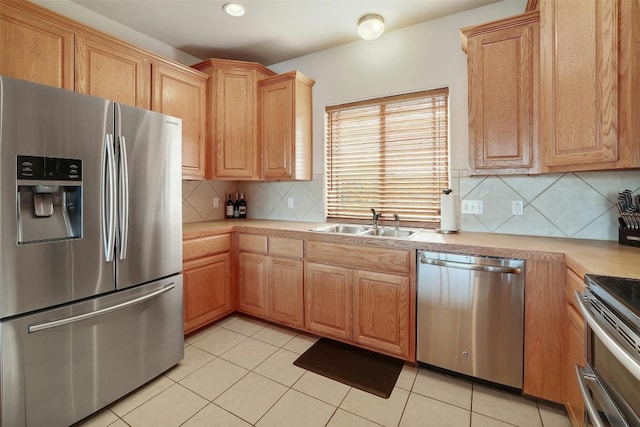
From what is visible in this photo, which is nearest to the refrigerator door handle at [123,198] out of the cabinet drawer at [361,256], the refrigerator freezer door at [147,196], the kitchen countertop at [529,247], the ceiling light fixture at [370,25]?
the refrigerator freezer door at [147,196]

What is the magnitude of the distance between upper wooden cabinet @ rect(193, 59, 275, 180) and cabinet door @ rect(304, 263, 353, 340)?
4.09 feet

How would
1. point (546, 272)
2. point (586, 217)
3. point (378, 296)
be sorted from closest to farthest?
1. point (546, 272)
2. point (586, 217)
3. point (378, 296)

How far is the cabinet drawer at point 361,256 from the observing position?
1.95 metres

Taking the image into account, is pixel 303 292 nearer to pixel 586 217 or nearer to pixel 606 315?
pixel 606 315

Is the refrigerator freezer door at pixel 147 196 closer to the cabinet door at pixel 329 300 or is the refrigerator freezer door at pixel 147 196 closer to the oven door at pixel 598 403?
the cabinet door at pixel 329 300

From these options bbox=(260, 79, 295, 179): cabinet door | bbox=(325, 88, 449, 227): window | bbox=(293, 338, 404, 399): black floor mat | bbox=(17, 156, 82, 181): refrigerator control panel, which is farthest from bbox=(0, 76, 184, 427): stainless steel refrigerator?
bbox=(325, 88, 449, 227): window

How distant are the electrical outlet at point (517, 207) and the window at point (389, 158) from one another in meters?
0.49

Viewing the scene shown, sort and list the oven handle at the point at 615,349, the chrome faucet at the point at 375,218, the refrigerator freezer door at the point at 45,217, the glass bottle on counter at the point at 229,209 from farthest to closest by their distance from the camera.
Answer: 1. the glass bottle on counter at the point at 229,209
2. the chrome faucet at the point at 375,218
3. the refrigerator freezer door at the point at 45,217
4. the oven handle at the point at 615,349

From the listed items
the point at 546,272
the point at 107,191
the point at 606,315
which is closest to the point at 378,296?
the point at 546,272

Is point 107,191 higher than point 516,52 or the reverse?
the reverse

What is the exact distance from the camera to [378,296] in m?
2.04

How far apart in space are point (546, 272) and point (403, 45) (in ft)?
6.78

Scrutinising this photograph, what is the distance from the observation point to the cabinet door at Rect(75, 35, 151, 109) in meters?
1.88

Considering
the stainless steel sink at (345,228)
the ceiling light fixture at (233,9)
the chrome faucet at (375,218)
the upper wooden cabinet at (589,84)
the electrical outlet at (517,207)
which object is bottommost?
the stainless steel sink at (345,228)
